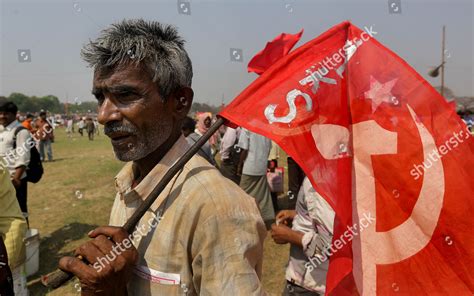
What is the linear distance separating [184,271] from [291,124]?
85cm

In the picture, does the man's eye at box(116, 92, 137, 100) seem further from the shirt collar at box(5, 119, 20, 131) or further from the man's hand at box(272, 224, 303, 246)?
the shirt collar at box(5, 119, 20, 131)

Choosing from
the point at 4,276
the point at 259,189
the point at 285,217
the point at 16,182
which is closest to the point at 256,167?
the point at 259,189

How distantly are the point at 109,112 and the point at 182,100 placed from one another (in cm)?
29

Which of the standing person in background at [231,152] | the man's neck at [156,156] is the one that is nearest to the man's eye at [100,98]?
the man's neck at [156,156]

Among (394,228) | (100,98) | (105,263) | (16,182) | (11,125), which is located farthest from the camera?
(11,125)

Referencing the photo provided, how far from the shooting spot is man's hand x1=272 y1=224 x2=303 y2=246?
2.76 m

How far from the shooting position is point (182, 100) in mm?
1572

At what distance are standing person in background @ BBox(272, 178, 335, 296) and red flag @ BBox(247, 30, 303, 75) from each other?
889 millimetres

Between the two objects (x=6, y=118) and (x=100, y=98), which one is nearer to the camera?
(x=100, y=98)

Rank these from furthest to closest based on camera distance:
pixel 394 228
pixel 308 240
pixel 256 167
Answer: pixel 256 167 → pixel 308 240 → pixel 394 228

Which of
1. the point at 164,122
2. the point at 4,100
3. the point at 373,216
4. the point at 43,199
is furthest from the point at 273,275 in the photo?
the point at 43,199

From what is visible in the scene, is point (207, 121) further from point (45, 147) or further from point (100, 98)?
point (45, 147)

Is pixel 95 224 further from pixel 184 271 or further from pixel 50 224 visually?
pixel 184 271

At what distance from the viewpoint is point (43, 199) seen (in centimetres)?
940
